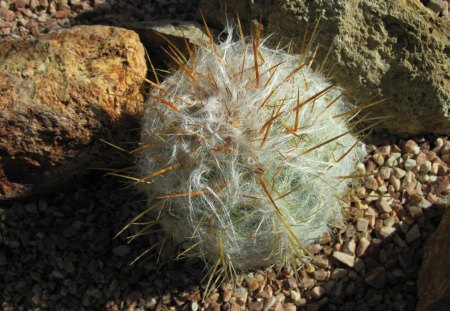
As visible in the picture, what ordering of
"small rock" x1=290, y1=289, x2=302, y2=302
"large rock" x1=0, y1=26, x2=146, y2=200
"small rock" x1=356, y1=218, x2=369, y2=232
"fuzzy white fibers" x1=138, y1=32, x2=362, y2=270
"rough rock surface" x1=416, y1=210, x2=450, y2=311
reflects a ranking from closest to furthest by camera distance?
"fuzzy white fibers" x1=138, y1=32, x2=362, y2=270
"rough rock surface" x1=416, y1=210, x2=450, y2=311
"large rock" x1=0, y1=26, x2=146, y2=200
"small rock" x1=290, y1=289, x2=302, y2=302
"small rock" x1=356, y1=218, x2=369, y2=232

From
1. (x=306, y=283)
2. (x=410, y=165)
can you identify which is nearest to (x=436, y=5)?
(x=410, y=165)

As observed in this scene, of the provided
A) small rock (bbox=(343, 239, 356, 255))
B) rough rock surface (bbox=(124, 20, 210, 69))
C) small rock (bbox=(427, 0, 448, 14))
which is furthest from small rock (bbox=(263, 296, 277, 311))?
small rock (bbox=(427, 0, 448, 14))

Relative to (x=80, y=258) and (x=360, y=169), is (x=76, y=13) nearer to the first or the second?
(x=80, y=258)

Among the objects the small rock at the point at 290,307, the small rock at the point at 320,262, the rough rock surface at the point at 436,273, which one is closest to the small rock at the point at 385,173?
the rough rock surface at the point at 436,273

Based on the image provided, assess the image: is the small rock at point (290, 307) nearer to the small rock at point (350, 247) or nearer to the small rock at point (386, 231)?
the small rock at point (350, 247)

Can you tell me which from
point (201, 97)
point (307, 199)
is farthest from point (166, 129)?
point (307, 199)

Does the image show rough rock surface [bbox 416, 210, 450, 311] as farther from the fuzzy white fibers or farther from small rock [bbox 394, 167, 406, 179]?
the fuzzy white fibers

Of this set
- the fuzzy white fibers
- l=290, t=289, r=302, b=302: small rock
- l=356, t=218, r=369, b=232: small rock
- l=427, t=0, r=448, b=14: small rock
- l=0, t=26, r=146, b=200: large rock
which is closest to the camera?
the fuzzy white fibers
